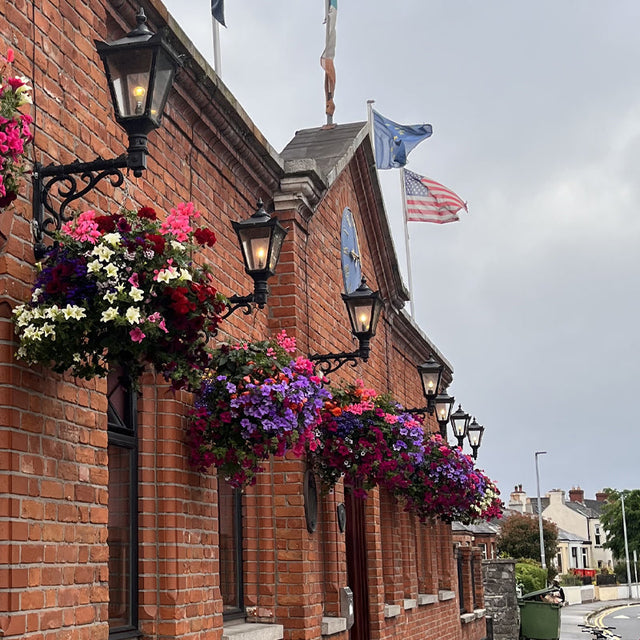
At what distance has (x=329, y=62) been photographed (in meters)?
13.6

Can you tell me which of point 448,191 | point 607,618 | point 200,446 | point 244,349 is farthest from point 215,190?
point 607,618

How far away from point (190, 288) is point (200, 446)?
7.44 ft

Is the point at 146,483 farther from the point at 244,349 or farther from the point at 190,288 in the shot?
the point at 190,288

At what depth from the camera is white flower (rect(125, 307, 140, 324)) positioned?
4.51 m

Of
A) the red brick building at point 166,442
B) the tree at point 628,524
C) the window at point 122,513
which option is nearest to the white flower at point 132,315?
the red brick building at point 166,442

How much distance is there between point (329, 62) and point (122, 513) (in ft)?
28.3

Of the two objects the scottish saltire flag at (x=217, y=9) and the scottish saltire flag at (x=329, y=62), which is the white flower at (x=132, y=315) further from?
the scottish saltire flag at (x=329, y=62)

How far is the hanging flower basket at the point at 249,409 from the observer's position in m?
6.50

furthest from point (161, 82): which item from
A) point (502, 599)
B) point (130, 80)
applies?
point (502, 599)

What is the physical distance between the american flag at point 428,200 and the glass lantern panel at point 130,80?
15.1 meters

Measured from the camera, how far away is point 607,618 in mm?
42250

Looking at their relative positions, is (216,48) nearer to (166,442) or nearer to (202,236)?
(166,442)

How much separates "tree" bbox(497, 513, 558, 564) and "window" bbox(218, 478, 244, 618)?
58.4 meters

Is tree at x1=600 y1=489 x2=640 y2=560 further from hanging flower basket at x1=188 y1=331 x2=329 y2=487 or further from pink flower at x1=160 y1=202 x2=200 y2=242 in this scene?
pink flower at x1=160 y1=202 x2=200 y2=242
